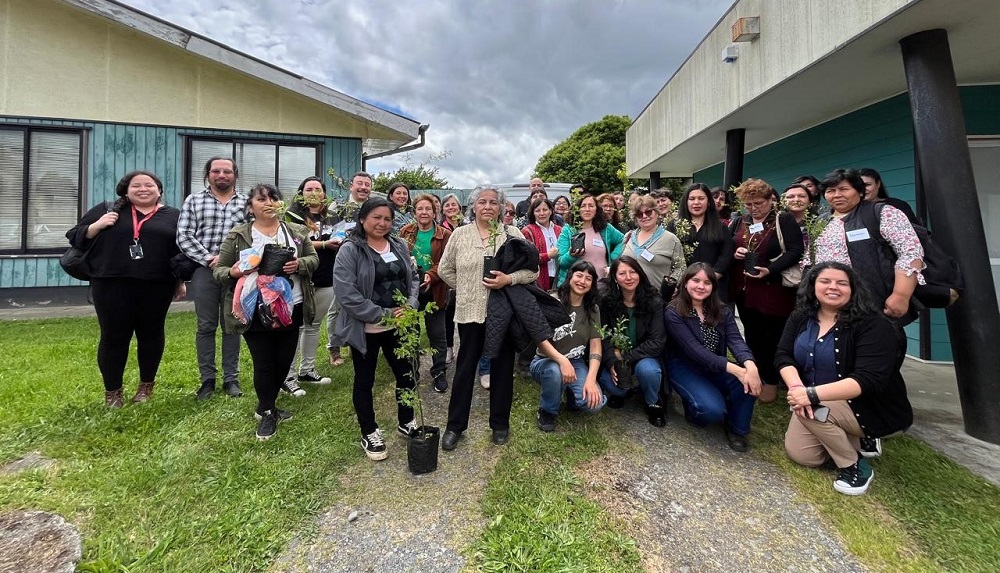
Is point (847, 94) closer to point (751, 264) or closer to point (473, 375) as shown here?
point (751, 264)

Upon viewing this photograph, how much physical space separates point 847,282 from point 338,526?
3.33 meters

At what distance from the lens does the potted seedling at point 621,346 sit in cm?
330

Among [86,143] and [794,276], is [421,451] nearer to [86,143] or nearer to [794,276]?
[794,276]

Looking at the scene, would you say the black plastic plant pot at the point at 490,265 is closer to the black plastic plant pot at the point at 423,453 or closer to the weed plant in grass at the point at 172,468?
the black plastic plant pot at the point at 423,453

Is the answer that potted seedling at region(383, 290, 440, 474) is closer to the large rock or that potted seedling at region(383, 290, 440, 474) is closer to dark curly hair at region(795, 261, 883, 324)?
the large rock

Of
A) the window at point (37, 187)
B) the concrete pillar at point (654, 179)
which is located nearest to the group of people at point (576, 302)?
the window at point (37, 187)

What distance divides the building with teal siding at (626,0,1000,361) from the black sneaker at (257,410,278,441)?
5247 millimetres

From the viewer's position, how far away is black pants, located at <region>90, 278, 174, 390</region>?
3.30 meters

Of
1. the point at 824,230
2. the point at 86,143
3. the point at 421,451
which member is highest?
the point at 86,143

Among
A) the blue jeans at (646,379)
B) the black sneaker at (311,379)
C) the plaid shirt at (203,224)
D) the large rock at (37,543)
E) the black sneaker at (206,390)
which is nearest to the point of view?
the large rock at (37,543)

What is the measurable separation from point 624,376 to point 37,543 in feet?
11.8

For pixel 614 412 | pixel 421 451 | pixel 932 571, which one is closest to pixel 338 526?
pixel 421 451

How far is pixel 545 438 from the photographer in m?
3.20

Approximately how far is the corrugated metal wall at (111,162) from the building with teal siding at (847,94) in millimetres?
7995
